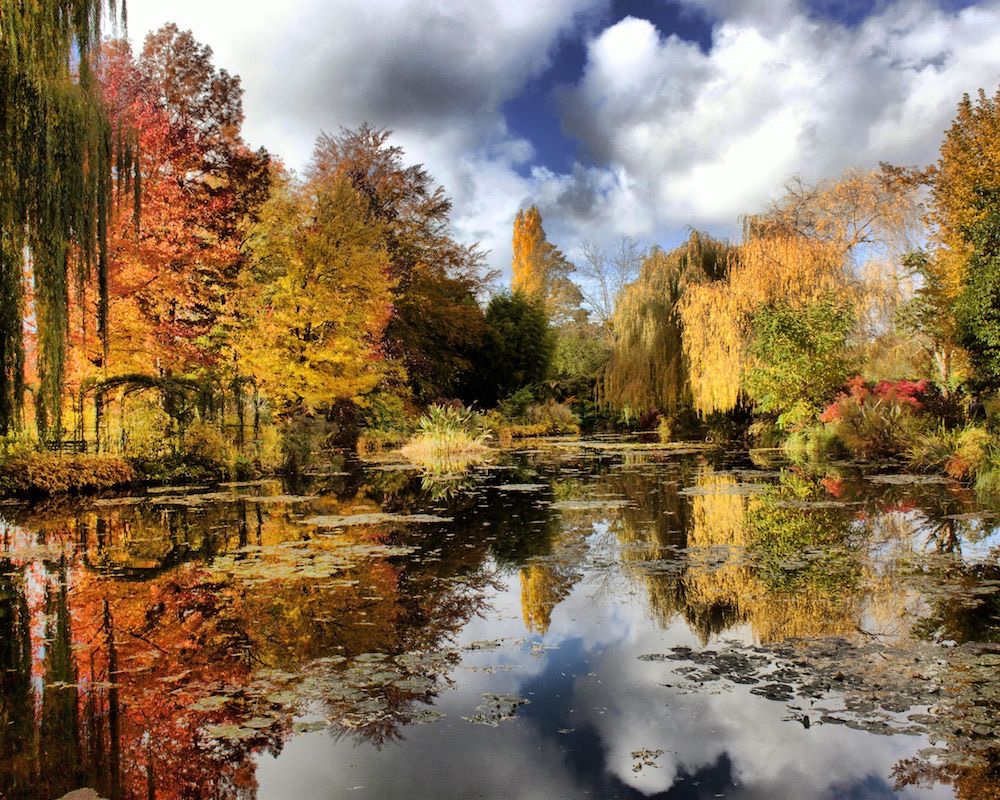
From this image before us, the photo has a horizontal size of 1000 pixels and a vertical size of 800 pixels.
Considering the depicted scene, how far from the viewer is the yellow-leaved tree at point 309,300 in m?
18.4

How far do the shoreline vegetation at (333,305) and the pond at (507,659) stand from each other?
2768mm

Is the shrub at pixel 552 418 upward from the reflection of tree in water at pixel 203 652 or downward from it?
upward

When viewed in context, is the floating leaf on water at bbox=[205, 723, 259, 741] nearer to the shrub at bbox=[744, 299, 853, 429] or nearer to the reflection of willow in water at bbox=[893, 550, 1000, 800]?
the reflection of willow in water at bbox=[893, 550, 1000, 800]

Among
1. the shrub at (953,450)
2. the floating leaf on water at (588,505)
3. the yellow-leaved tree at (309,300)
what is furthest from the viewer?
the yellow-leaved tree at (309,300)

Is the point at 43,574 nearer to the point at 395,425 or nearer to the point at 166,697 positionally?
the point at 166,697

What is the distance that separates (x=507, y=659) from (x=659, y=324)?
19651mm

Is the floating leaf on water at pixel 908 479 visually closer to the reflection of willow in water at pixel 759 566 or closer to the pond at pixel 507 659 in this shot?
the reflection of willow in water at pixel 759 566

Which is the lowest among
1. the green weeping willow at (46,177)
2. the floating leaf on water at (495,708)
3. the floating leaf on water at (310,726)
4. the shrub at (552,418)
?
the floating leaf on water at (495,708)

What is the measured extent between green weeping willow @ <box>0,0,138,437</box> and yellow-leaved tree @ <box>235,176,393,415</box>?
11.0 meters

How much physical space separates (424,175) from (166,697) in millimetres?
25885

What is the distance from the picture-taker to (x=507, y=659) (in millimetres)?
4469

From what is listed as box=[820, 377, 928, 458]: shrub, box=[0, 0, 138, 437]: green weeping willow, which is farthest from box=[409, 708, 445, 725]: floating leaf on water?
box=[820, 377, 928, 458]: shrub

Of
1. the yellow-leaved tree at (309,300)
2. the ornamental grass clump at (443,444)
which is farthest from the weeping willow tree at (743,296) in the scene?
the yellow-leaved tree at (309,300)

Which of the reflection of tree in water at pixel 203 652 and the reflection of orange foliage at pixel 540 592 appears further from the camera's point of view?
the reflection of orange foliage at pixel 540 592
